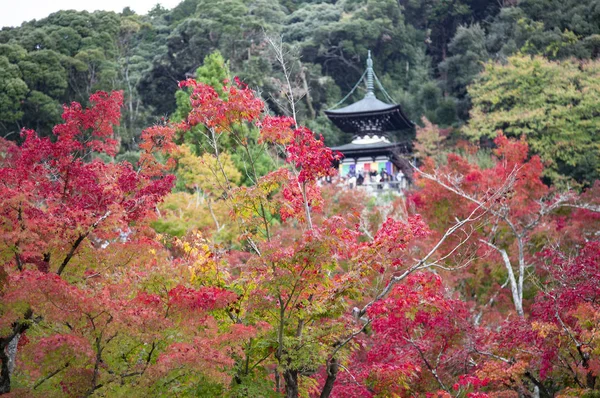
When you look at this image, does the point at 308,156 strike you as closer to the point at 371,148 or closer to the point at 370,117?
the point at 371,148

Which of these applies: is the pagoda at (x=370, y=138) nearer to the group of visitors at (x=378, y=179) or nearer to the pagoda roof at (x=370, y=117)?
the pagoda roof at (x=370, y=117)

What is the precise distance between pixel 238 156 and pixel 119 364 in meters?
16.5

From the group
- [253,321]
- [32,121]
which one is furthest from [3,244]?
[32,121]

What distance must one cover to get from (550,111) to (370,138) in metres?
9.43

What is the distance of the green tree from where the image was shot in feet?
83.4

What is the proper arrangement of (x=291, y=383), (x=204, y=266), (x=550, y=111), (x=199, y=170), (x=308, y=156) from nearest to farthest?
(x=308, y=156) < (x=291, y=383) < (x=204, y=266) < (x=199, y=170) < (x=550, y=111)

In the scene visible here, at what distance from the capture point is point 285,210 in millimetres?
7859

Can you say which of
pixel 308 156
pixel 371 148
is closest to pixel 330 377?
pixel 308 156

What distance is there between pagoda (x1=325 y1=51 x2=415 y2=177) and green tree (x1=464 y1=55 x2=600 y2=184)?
152 inches

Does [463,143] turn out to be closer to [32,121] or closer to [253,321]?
[32,121]

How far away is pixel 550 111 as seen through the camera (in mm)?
26281

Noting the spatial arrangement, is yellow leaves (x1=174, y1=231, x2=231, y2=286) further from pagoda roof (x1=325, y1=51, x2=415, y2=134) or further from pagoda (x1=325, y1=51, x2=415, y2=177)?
pagoda roof (x1=325, y1=51, x2=415, y2=134)

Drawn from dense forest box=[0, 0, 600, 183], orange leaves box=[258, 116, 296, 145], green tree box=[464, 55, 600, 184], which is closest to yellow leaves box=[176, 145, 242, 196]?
dense forest box=[0, 0, 600, 183]

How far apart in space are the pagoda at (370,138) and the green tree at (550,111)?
3.86m
